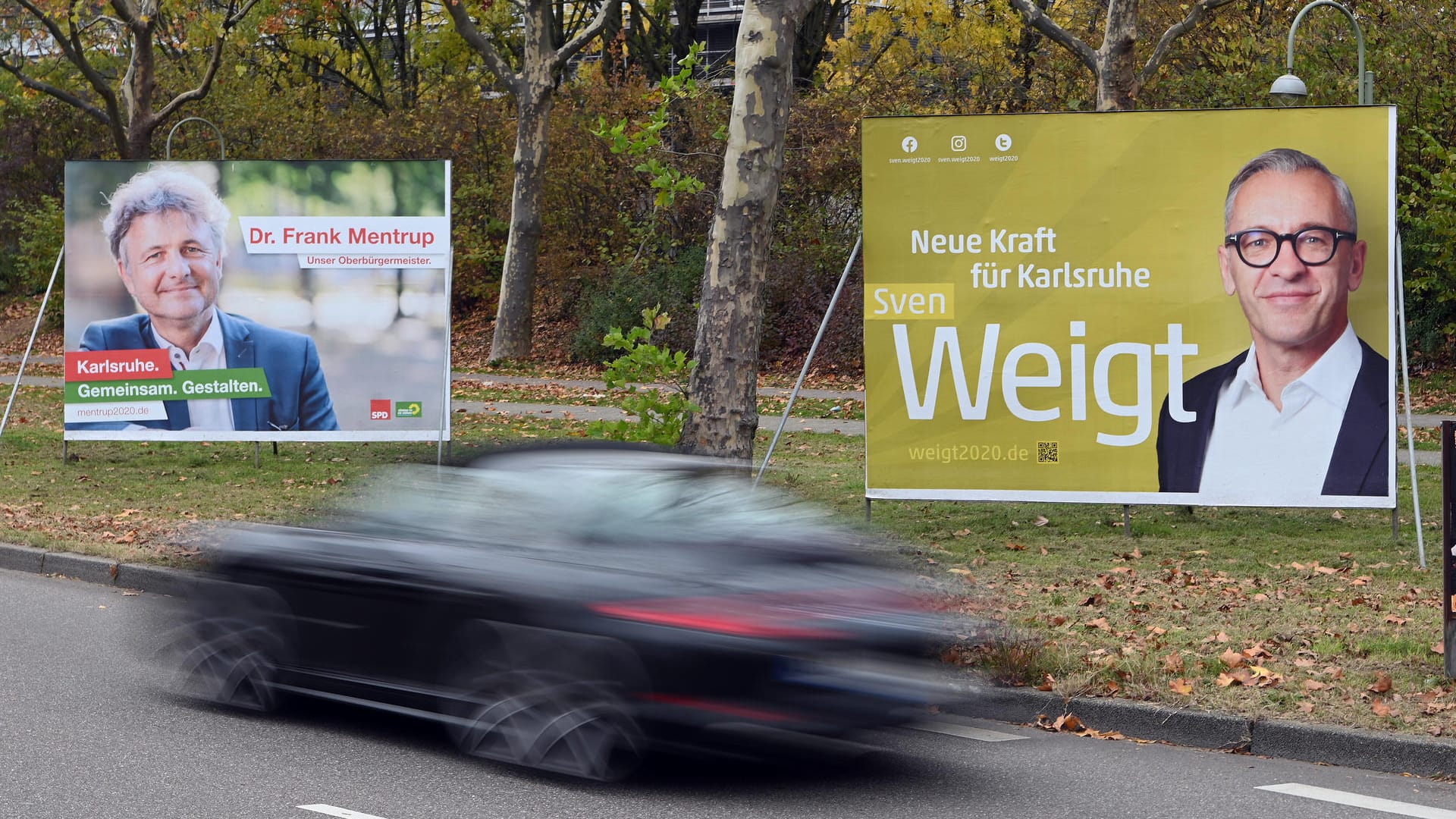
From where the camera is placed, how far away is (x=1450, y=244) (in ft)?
68.7

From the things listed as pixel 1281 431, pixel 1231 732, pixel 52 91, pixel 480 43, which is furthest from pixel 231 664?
pixel 52 91

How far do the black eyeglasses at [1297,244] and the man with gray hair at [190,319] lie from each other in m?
8.87

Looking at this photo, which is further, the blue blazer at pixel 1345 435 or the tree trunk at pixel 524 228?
the tree trunk at pixel 524 228

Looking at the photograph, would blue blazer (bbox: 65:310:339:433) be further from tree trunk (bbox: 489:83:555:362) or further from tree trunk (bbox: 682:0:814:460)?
tree trunk (bbox: 489:83:555:362)

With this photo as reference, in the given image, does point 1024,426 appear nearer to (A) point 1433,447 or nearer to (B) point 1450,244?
(A) point 1433,447

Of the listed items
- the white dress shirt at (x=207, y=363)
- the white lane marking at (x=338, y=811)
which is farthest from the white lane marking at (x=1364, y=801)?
the white dress shirt at (x=207, y=363)

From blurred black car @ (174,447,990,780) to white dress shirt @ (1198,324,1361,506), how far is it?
5456mm

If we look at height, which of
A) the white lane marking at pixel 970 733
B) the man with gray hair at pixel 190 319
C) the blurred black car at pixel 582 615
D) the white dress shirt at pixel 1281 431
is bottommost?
the white lane marking at pixel 970 733

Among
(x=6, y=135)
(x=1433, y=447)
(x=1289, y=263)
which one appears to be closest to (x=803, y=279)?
(x=1433, y=447)

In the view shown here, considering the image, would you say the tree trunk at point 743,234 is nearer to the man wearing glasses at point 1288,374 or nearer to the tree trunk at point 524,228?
the man wearing glasses at point 1288,374

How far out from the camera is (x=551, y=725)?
18.1 ft

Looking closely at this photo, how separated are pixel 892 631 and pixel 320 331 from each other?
36.5ft

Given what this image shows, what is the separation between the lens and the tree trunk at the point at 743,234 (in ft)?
40.1

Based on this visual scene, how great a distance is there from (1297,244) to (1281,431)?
1.30 m
